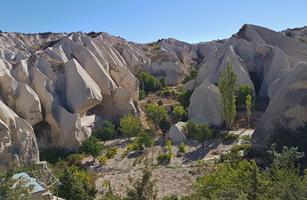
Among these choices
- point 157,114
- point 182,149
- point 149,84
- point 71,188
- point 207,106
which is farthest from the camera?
point 149,84

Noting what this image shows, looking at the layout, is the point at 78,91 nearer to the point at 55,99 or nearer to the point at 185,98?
the point at 55,99

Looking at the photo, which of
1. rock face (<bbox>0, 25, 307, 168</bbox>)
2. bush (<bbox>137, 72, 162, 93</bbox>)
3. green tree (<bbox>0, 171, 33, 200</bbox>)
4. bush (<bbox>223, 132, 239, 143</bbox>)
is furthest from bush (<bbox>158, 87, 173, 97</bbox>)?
green tree (<bbox>0, 171, 33, 200</bbox>)

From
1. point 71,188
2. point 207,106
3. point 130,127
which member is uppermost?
point 71,188

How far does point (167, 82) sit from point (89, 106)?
3808 cm

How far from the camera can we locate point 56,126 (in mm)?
41875

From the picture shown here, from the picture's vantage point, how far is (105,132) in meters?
45.8

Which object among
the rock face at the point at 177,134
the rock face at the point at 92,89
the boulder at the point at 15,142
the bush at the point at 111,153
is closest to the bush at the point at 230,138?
the rock face at the point at 177,134

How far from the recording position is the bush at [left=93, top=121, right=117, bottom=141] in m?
45.6

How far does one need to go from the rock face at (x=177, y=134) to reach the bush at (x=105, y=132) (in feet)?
20.5

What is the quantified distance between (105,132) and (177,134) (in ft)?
25.8

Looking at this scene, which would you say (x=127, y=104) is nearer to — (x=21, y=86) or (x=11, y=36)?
(x=21, y=86)

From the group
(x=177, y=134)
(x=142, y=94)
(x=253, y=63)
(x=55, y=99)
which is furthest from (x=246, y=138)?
(x=142, y=94)

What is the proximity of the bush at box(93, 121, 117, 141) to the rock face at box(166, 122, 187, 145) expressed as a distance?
6.24m

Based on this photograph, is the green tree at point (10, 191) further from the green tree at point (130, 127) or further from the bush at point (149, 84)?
the bush at point (149, 84)
